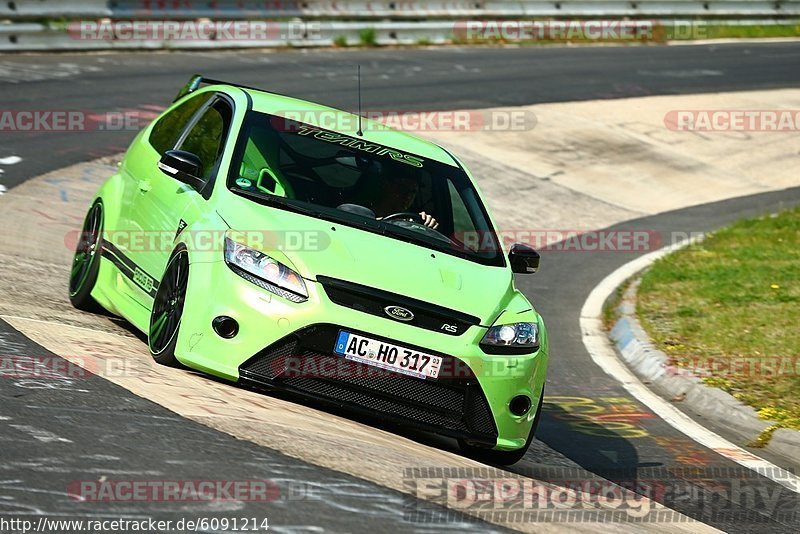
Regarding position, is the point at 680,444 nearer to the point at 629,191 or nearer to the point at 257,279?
the point at 257,279

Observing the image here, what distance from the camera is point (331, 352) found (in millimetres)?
6223

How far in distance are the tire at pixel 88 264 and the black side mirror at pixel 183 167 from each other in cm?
115

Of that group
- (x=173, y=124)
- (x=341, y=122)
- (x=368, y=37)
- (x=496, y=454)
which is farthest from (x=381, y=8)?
(x=496, y=454)

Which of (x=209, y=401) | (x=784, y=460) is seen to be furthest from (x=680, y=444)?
(x=209, y=401)

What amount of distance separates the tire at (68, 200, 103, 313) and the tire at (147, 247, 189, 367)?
1.33 metres

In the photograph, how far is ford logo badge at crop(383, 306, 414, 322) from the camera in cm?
634

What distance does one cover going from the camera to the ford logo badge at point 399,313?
20.8 feet

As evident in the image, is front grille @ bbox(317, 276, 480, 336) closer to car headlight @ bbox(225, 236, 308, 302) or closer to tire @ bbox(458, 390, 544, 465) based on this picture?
car headlight @ bbox(225, 236, 308, 302)

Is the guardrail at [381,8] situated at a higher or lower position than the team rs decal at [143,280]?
higher

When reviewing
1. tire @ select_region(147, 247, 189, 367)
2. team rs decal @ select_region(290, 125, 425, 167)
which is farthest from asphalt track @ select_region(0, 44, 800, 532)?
team rs decal @ select_region(290, 125, 425, 167)

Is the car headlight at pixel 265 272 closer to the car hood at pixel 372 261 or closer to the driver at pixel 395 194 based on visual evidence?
the car hood at pixel 372 261

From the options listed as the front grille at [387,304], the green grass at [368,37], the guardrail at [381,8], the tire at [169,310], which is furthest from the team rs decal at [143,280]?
the green grass at [368,37]

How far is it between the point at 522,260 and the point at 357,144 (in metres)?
1.22

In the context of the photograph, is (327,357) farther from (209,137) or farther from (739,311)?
(739,311)
